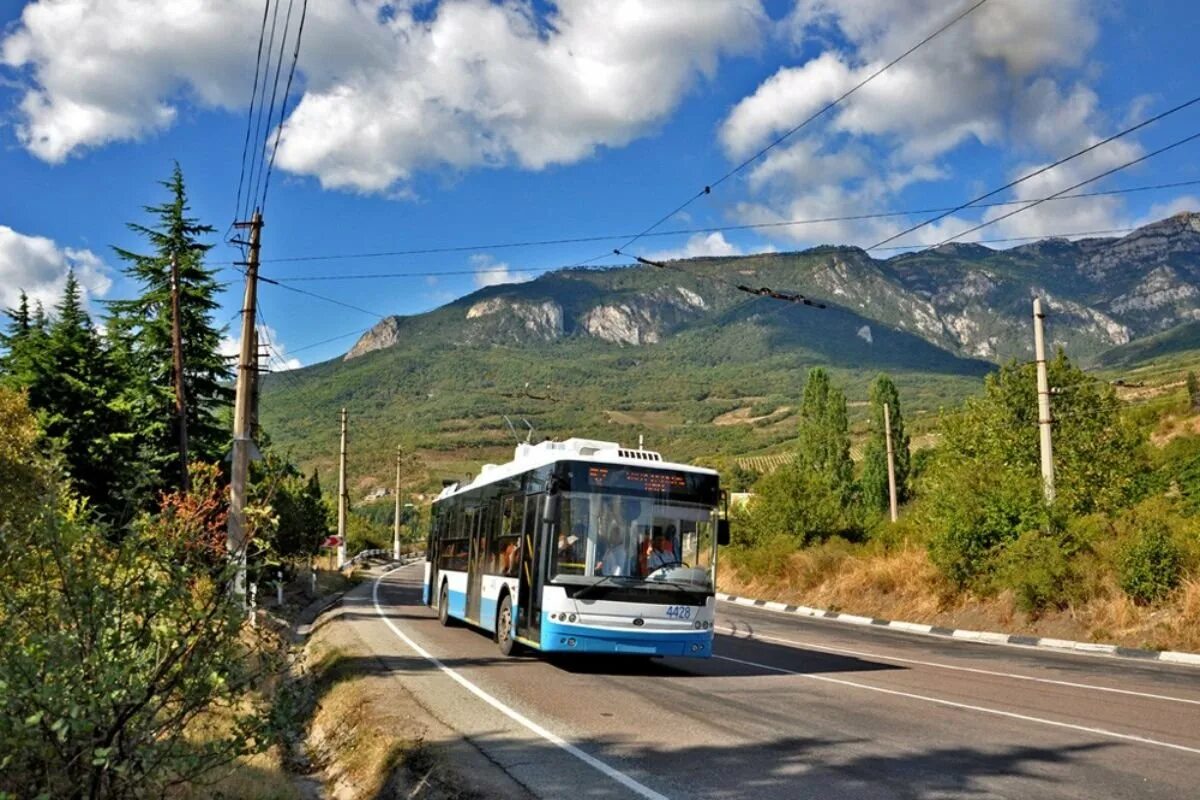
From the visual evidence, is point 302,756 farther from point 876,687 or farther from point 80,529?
point 876,687

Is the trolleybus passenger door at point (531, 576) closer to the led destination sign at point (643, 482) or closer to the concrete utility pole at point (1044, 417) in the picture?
the led destination sign at point (643, 482)

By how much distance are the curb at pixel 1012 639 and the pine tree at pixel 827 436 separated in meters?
41.2

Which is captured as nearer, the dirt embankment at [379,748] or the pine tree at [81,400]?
the dirt embankment at [379,748]

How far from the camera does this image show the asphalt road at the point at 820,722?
7.27 meters

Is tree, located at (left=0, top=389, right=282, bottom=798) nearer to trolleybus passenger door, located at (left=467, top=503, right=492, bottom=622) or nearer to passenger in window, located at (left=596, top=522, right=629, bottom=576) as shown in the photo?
passenger in window, located at (left=596, top=522, right=629, bottom=576)

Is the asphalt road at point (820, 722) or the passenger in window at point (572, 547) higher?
the passenger in window at point (572, 547)

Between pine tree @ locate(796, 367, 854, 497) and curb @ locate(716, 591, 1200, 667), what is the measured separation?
135ft

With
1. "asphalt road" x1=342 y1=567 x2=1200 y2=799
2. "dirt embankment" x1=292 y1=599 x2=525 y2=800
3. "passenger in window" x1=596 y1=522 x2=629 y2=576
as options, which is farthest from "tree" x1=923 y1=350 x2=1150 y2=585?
"dirt embankment" x1=292 y1=599 x2=525 y2=800

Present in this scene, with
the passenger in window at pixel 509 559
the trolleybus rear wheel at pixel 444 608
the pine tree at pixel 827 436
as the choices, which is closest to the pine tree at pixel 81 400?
the trolleybus rear wheel at pixel 444 608

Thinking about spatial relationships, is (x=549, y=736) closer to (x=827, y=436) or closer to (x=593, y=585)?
(x=593, y=585)

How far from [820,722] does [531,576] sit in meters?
5.34

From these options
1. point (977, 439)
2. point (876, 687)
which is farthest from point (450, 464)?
point (876, 687)

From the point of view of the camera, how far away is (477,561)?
61.1 feet

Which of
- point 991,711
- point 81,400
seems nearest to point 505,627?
point 991,711
